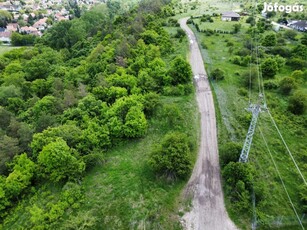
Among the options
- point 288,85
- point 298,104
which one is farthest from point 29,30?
point 298,104

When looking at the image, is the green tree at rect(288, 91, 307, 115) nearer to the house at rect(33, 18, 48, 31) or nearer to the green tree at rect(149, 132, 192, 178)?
the green tree at rect(149, 132, 192, 178)

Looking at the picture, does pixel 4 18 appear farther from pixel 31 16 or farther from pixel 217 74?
pixel 217 74

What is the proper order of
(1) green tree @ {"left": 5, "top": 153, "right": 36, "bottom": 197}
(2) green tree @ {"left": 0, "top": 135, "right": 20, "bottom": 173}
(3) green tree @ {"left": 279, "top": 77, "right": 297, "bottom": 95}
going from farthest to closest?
(3) green tree @ {"left": 279, "top": 77, "right": 297, "bottom": 95} → (2) green tree @ {"left": 0, "top": 135, "right": 20, "bottom": 173} → (1) green tree @ {"left": 5, "top": 153, "right": 36, "bottom": 197}

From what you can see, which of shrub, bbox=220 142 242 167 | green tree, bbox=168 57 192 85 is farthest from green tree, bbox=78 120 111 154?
green tree, bbox=168 57 192 85

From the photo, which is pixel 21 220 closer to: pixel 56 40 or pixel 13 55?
pixel 13 55

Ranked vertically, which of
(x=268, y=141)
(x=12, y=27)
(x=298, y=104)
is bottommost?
(x=268, y=141)

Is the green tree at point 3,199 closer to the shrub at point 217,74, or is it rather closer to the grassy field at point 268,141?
the grassy field at point 268,141

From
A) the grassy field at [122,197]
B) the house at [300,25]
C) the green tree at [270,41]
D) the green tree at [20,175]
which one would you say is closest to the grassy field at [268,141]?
the grassy field at [122,197]
